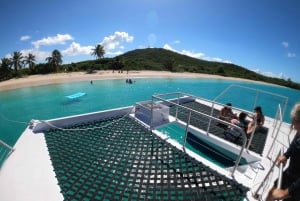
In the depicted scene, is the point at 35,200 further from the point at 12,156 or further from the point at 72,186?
the point at 12,156

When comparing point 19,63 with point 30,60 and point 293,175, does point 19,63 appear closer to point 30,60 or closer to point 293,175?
point 30,60

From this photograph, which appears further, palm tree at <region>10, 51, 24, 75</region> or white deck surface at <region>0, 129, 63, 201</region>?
palm tree at <region>10, 51, 24, 75</region>

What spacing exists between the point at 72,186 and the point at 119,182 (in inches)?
32.6

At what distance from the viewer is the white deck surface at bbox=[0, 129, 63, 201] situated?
9.56 ft

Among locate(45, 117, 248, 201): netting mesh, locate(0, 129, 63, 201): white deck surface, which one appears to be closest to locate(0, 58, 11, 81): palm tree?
locate(45, 117, 248, 201): netting mesh

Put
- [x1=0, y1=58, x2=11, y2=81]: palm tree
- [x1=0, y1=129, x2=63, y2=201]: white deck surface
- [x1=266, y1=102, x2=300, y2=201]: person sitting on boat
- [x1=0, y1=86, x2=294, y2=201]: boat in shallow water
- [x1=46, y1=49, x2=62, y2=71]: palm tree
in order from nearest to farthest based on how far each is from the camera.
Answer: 1. [x1=266, y1=102, x2=300, y2=201]: person sitting on boat
2. [x1=0, y1=129, x2=63, y2=201]: white deck surface
3. [x1=0, y1=86, x2=294, y2=201]: boat in shallow water
4. [x1=0, y1=58, x2=11, y2=81]: palm tree
5. [x1=46, y1=49, x2=62, y2=71]: palm tree

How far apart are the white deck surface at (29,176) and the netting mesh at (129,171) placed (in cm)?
16

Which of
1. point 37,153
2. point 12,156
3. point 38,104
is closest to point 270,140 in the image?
point 37,153

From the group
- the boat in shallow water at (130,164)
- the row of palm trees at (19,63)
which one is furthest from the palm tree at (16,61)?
the boat in shallow water at (130,164)

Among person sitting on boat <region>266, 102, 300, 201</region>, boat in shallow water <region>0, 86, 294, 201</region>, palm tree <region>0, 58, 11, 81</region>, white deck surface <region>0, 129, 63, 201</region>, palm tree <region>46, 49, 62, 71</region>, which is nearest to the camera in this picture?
person sitting on boat <region>266, 102, 300, 201</region>

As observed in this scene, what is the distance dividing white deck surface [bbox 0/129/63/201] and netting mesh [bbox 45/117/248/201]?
16 cm

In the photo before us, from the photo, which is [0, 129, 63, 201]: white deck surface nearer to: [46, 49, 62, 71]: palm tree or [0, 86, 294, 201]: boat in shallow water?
[0, 86, 294, 201]: boat in shallow water

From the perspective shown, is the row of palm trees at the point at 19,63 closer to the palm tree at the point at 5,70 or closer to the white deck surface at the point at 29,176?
the palm tree at the point at 5,70

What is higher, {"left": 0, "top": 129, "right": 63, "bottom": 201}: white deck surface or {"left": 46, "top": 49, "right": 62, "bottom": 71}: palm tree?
{"left": 46, "top": 49, "right": 62, "bottom": 71}: palm tree
